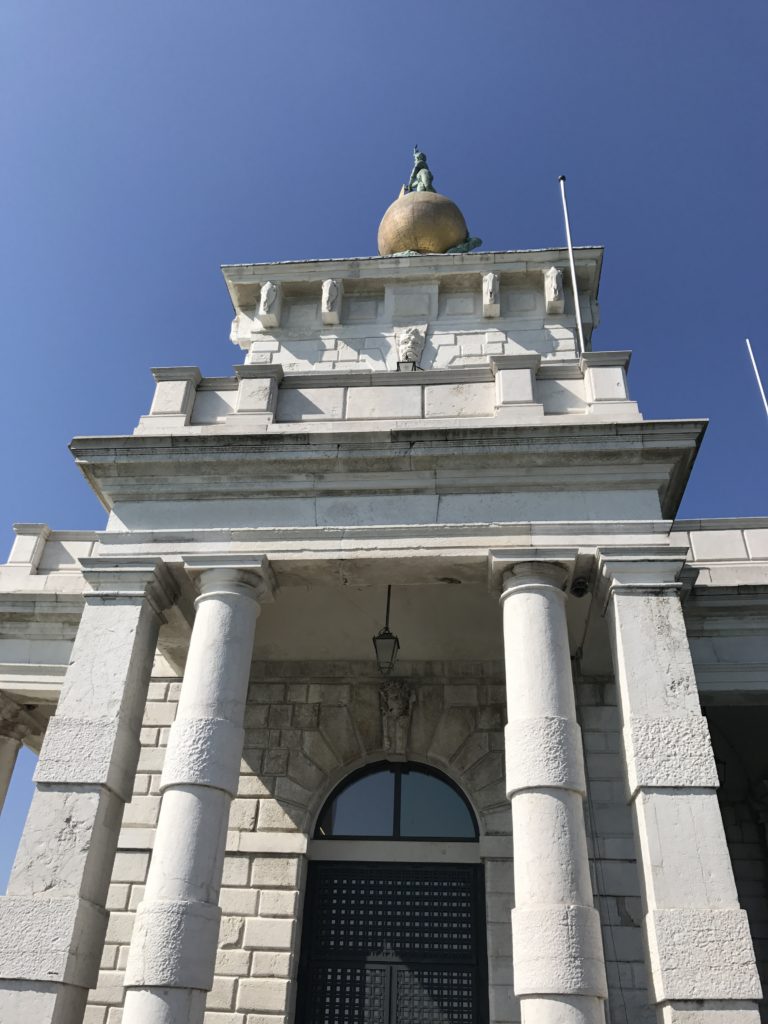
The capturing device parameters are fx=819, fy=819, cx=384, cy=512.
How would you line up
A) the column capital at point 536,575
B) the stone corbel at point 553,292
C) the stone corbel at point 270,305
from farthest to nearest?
the stone corbel at point 270,305 < the stone corbel at point 553,292 < the column capital at point 536,575

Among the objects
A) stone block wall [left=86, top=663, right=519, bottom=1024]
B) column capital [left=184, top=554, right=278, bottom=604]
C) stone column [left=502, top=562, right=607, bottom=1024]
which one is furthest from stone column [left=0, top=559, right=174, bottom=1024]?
stone column [left=502, top=562, right=607, bottom=1024]

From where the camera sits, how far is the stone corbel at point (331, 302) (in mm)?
14234

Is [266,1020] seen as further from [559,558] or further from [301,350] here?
[301,350]

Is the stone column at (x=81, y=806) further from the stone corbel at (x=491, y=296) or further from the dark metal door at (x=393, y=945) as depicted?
the stone corbel at (x=491, y=296)

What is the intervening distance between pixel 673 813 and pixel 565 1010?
5.75ft

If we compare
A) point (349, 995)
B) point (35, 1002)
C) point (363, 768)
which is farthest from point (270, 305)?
point (35, 1002)

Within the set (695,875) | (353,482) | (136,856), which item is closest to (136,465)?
(353,482)

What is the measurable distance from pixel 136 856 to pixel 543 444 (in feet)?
23.5

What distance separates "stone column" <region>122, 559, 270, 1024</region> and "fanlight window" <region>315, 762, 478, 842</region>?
3800 mm

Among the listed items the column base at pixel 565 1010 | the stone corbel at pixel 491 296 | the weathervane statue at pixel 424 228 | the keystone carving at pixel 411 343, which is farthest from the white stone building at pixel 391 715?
the weathervane statue at pixel 424 228

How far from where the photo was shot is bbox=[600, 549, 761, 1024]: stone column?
617 centimetres

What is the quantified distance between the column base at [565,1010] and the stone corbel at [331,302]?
35.8 feet

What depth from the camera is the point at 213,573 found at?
848 cm

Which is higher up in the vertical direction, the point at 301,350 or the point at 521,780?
the point at 301,350
